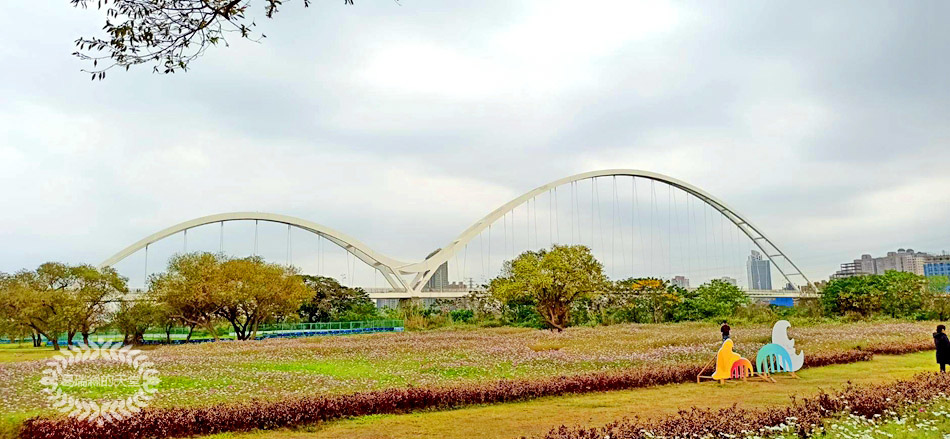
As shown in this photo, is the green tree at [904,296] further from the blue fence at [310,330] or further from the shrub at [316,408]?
the shrub at [316,408]

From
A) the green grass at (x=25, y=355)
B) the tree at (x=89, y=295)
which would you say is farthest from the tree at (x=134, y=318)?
the green grass at (x=25, y=355)

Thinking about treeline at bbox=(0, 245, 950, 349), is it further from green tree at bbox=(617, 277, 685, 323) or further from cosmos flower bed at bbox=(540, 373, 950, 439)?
cosmos flower bed at bbox=(540, 373, 950, 439)

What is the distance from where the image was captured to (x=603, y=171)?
55.1m

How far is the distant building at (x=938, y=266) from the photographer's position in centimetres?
11256

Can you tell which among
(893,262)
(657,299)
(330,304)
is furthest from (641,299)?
(893,262)

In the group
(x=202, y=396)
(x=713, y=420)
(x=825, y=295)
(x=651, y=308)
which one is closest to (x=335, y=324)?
(x=651, y=308)

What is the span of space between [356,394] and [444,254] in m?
51.4

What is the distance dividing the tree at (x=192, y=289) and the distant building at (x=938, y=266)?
120056 mm

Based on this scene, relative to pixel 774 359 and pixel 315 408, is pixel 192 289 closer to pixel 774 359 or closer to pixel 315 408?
pixel 315 408

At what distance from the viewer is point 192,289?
2752cm

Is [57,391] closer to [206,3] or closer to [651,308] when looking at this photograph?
[206,3]

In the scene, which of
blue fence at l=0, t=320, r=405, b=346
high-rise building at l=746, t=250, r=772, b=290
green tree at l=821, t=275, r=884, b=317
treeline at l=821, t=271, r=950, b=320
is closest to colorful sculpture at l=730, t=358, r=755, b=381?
treeline at l=821, t=271, r=950, b=320

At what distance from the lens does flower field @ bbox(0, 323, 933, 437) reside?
8148 millimetres

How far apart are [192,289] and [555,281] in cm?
1562
